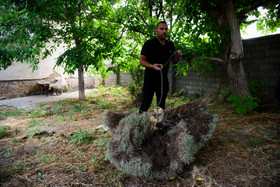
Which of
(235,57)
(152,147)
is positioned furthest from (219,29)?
(152,147)

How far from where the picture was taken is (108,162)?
7.18 feet

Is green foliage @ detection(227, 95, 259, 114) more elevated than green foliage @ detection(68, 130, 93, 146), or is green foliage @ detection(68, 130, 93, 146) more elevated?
green foliage @ detection(227, 95, 259, 114)

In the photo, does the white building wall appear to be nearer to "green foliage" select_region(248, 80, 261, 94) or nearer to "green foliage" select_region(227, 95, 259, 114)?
"green foliage" select_region(227, 95, 259, 114)

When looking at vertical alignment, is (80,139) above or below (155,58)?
below

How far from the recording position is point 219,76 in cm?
567

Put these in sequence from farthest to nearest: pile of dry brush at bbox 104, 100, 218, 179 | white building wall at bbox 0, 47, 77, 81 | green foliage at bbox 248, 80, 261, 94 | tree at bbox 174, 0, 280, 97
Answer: white building wall at bbox 0, 47, 77, 81, green foliage at bbox 248, 80, 261, 94, tree at bbox 174, 0, 280, 97, pile of dry brush at bbox 104, 100, 218, 179

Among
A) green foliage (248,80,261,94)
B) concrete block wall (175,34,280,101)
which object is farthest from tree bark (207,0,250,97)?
concrete block wall (175,34,280,101)

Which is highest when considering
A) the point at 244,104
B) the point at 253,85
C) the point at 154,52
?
the point at 154,52

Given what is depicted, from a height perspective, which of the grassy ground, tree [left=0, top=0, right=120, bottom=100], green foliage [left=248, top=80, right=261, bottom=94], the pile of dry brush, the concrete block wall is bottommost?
the grassy ground

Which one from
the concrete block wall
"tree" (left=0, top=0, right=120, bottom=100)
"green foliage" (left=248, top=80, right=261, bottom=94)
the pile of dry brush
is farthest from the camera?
"tree" (left=0, top=0, right=120, bottom=100)

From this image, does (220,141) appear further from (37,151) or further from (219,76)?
(219,76)

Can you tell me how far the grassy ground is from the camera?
1.76 meters

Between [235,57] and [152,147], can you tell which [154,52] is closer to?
[152,147]

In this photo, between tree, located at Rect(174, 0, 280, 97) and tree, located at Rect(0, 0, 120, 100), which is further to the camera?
tree, located at Rect(0, 0, 120, 100)
